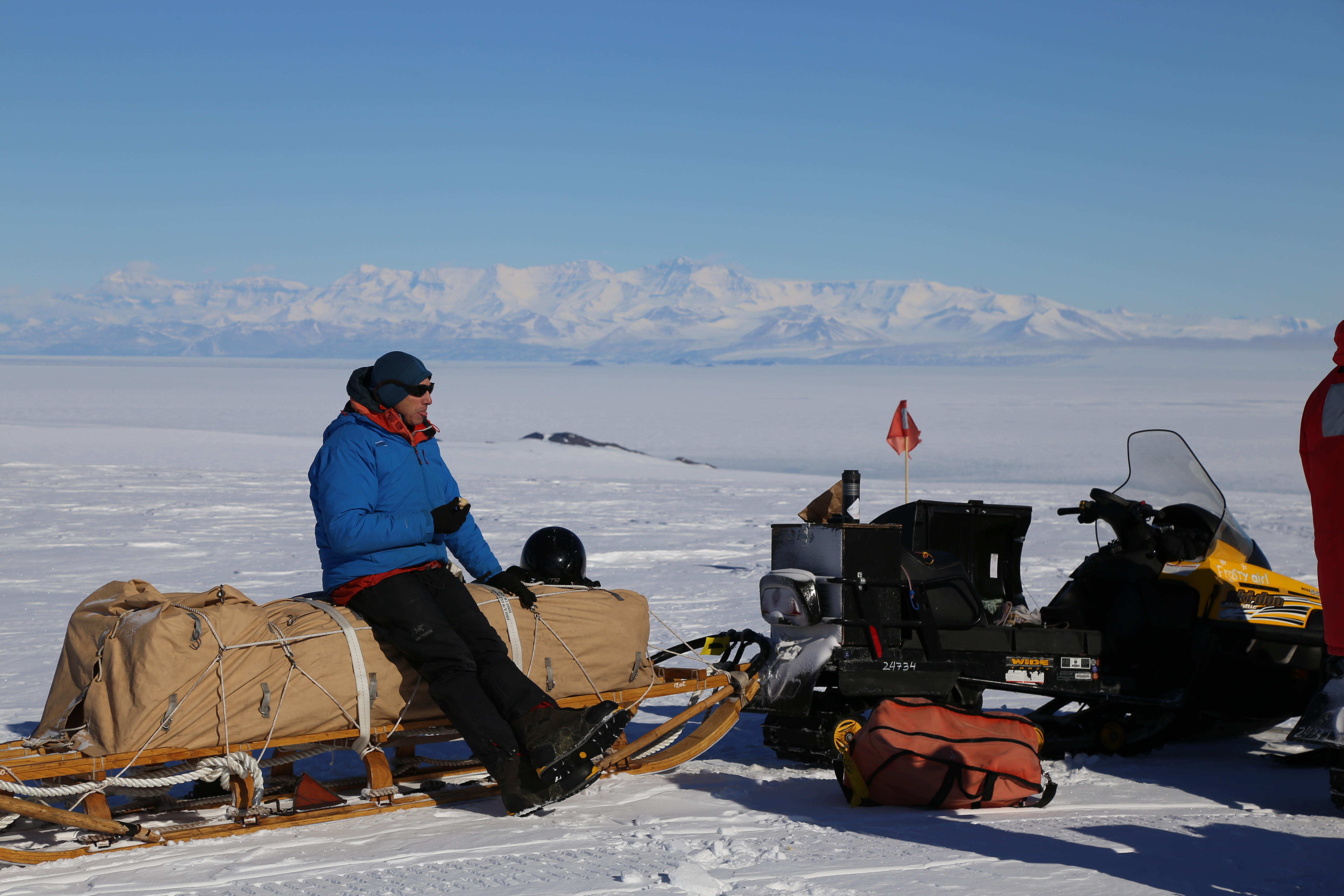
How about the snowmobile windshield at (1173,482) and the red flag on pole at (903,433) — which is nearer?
the snowmobile windshield at (1173,482)

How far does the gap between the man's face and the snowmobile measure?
1.44m

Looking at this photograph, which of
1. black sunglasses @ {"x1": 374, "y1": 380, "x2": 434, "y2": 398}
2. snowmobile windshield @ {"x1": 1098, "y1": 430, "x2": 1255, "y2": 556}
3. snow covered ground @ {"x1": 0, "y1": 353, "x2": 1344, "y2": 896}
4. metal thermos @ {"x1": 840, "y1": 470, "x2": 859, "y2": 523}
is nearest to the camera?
snow covered ground @ {"x1": 0, "y1": 353, "x2": 1344, "y2": 896}

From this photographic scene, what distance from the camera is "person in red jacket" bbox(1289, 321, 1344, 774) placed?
375cm

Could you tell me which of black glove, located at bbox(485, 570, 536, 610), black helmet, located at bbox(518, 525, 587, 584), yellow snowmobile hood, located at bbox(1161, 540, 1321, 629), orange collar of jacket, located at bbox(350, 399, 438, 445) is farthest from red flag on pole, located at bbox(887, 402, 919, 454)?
orange collar of jacket, located at bbox(350, 399, 438, 445)

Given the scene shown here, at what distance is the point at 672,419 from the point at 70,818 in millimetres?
47812

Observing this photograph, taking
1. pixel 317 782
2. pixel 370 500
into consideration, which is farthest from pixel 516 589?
pixel 317 782

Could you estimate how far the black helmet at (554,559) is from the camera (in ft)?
14.8

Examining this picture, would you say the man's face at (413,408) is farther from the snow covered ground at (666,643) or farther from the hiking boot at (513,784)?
the snow covered ground at (666,643)

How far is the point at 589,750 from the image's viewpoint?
3766 millimetres

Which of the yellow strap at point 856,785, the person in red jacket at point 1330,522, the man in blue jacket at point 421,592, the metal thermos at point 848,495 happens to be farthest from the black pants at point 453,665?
the person in red jacket at point 1330,522

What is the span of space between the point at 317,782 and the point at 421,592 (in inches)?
29.6

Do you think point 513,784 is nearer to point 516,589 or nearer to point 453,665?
point 453,665

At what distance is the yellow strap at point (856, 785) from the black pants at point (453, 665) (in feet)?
3.45

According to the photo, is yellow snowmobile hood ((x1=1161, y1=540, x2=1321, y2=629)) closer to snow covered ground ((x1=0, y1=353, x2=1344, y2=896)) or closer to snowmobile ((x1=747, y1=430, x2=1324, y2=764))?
snowmobile ((x1=747, y1=430, x2=1324, y2=764))
